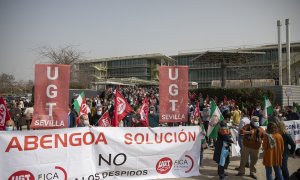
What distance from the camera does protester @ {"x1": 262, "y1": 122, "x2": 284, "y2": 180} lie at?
658 centimetres

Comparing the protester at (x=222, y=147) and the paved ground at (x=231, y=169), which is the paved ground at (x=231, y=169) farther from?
the protester at (x=222, y=147)

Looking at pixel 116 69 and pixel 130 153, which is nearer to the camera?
pixel 130 153

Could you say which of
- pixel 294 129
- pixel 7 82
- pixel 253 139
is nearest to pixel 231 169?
pixel 253 139

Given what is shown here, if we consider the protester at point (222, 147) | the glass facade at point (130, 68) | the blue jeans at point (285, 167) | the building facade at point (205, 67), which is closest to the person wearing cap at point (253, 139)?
the protester at point (222, 147)

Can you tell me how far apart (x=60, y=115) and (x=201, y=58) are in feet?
100

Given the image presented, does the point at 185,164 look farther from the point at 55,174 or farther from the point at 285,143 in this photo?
the point at 55,174

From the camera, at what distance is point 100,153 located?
6.75 metres

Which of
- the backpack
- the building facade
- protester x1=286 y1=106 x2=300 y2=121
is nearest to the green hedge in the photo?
the building facade

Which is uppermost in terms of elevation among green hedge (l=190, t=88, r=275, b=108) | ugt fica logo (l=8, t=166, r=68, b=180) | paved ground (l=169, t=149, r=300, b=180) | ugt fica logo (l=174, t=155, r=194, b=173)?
green hedge (l=190, t=88, r=275, b=108)

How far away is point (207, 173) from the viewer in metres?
8.13

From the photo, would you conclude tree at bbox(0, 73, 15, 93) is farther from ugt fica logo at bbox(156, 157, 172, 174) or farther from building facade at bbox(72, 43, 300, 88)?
ugt fica logo at bbox(156, 157, 172, 174)

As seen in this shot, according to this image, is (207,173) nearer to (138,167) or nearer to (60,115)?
(138,167)

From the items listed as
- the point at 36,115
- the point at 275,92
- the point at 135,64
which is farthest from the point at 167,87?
the point at 135,64

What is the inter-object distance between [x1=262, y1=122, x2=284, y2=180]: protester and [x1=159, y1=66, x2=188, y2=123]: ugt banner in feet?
7.35
